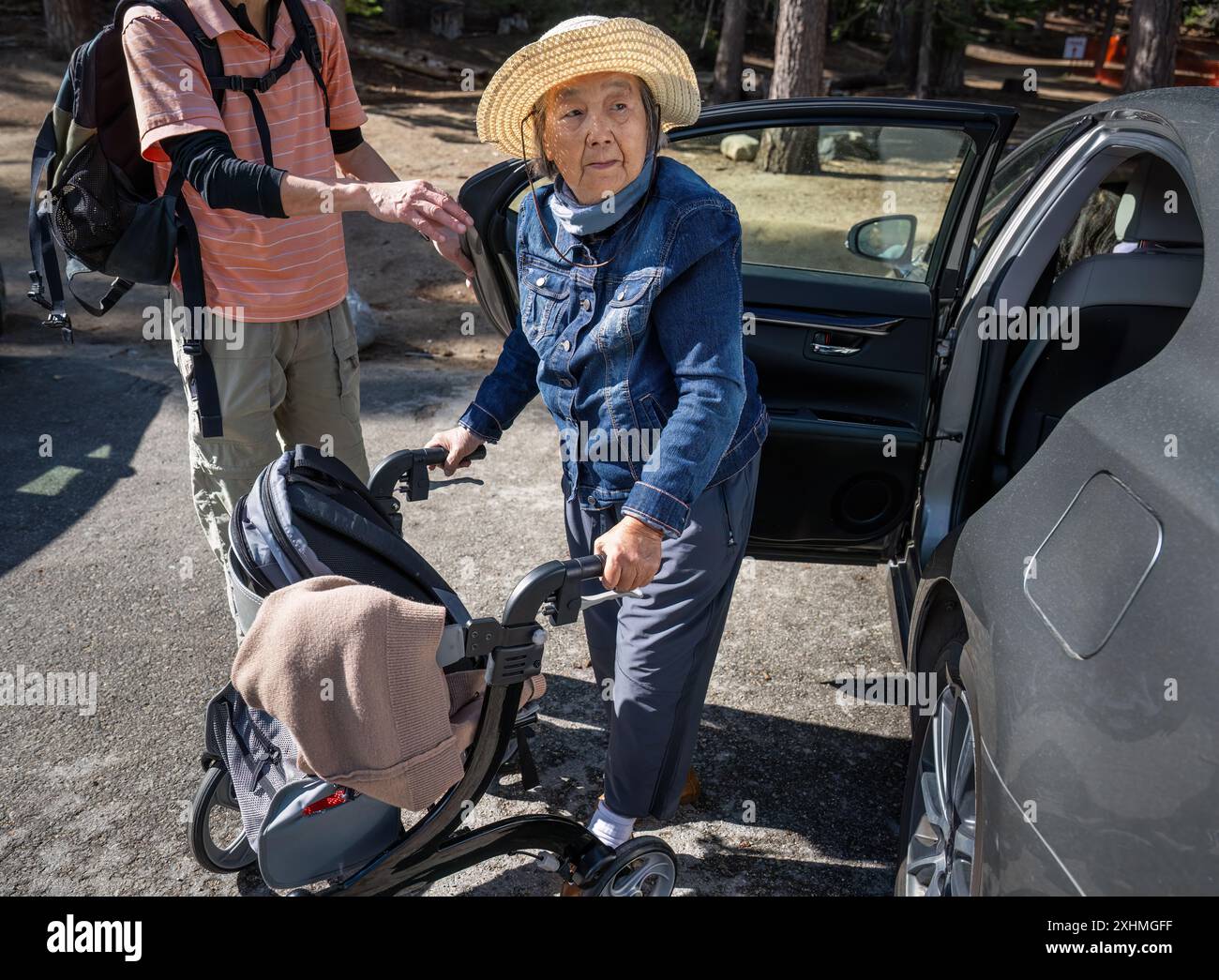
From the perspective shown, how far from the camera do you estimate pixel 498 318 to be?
9.71 ft

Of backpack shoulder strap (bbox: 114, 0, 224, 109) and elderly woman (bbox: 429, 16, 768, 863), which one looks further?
backpack shoulder strap (bbox: 114, 0, 224, 109)

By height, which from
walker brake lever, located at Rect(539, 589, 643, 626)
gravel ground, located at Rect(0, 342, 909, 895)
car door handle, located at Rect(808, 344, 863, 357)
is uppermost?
car door handle, located at Rect(808, 344, 863, 357)

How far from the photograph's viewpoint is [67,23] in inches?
640

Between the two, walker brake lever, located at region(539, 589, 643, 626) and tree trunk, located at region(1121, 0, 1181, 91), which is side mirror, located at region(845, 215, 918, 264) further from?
tree trunk, located at region(1121, 0, 1181, 91)

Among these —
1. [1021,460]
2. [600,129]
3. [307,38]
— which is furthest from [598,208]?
[1021,460]

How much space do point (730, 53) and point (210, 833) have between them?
51.6ft

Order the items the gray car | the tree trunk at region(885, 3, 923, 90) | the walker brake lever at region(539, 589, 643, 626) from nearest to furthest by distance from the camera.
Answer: the gray car
the walker brake lever at region(539, 589, 643, 626)
the tree trunk at region(885, 3, 923, 90)

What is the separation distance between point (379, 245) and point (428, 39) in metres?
12.9

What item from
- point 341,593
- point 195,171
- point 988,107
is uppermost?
point 988,107

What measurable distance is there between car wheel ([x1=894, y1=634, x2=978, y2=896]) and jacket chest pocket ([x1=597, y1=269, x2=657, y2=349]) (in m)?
0.91

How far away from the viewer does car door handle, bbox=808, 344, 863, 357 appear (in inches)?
122

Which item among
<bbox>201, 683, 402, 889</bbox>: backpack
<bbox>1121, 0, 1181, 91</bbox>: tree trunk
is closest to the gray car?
<bbox>201, 683, 402, 889</bbox>: backpack
